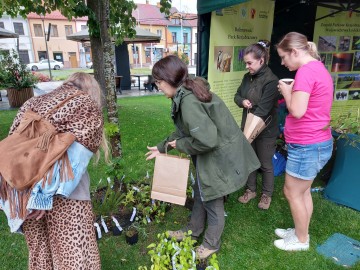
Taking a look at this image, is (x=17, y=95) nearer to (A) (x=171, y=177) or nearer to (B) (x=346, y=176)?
(A) (x=171, y=177)

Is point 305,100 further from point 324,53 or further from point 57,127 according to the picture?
point 324,53

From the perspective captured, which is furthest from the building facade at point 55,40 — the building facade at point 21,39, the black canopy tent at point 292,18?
the black canopy tent at point 292,18

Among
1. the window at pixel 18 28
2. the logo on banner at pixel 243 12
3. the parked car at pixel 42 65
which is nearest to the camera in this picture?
the logo on banner at pixel 243 12

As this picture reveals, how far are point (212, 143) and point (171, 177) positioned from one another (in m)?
0.50

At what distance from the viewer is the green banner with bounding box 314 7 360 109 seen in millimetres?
4078

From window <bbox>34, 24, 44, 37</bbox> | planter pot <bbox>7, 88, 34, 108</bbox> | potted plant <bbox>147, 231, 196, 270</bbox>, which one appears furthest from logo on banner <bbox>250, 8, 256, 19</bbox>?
window <bbox>34, 24, 44, 37</bbox>

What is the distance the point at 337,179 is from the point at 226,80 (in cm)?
168

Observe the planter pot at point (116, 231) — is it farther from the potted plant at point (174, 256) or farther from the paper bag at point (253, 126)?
the paper bag at point (253, 126)

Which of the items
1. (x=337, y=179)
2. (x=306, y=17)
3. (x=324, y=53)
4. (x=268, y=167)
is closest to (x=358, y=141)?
(x=337, y=179)

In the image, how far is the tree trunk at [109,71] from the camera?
8.12 ft

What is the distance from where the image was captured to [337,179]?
10.2 ft

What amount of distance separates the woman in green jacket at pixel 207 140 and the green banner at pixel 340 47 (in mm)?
2868

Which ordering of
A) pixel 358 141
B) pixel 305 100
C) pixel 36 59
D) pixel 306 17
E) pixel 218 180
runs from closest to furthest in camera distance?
1. pixel 305 100
2. pixel 218 180
3. pixel 358 141
4. pixel 306 17
5. pixel 36 59

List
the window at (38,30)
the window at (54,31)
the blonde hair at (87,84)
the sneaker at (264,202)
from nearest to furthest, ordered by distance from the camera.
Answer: the blonde hair at (87,84), the sneaker at (264,202), the window at (38,30), the window at (54,31)
